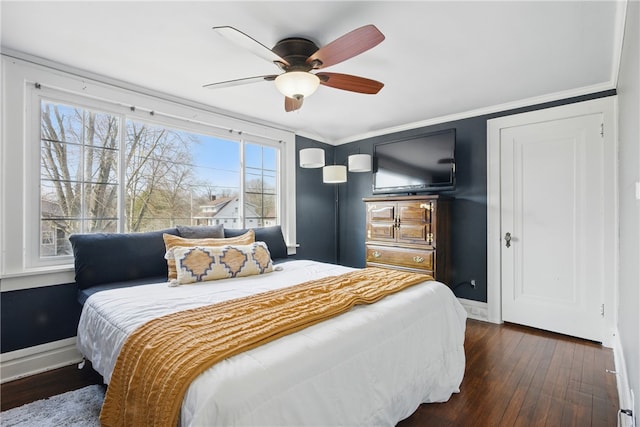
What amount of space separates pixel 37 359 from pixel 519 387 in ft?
11.5

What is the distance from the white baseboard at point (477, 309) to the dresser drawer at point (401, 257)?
2.43ft

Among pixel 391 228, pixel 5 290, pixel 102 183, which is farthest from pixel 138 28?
pixel 391 228

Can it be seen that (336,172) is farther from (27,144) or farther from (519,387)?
(27,144)

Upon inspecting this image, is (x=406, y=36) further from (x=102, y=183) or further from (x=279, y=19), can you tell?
(x=102, y=183)

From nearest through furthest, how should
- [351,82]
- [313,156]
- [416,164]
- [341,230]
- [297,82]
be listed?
[297,82] < [351,82] < [313,156] < [416,164] < [341,230]

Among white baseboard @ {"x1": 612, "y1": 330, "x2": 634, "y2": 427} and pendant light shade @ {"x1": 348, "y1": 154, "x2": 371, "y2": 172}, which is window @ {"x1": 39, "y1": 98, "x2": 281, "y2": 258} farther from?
white baseboard @ {"x1": 612, "y1": 330, "x2": 634, "y2": 427}

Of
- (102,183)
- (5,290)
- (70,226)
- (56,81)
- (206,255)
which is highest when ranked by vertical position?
(56,81)

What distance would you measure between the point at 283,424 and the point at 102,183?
269 cm

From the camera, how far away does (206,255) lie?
2383mm

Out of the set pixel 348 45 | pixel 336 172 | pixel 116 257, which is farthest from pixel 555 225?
pixel 116 257

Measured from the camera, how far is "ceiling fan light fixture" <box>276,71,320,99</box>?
6.49 ft

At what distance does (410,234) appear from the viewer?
3.48 meters

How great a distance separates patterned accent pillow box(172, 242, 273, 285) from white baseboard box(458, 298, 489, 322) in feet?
7.92

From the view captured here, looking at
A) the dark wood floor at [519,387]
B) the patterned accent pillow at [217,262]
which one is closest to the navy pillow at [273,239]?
the patterned accent pillow at [217,262]
